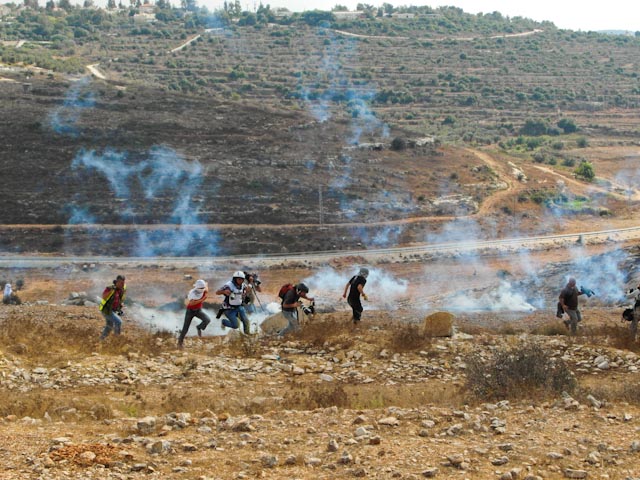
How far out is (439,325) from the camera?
15.6 meters

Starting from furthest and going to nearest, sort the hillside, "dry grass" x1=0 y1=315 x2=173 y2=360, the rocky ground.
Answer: the hillside
"dry grass" x1=0 y1=315 x2=173 y2=360
the rocky ground

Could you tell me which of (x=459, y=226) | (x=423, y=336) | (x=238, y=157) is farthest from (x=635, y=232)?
(x=423, y=336)

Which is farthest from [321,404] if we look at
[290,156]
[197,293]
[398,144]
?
[398,144]

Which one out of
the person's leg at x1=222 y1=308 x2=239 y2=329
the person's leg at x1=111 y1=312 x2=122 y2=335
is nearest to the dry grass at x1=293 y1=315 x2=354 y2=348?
the person's leg at x1=222 y1=308 x2=239 y2=329

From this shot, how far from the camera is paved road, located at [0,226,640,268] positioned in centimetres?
3756

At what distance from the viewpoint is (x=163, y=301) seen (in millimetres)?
31875

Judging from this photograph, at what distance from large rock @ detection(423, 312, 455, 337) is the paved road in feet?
72.6

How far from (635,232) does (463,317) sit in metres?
25.3

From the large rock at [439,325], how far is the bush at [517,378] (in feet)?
11.5

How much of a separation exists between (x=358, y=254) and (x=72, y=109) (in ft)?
82.9

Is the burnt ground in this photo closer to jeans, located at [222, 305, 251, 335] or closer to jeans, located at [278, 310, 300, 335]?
jeans, located at [222, 305, 251, 335]

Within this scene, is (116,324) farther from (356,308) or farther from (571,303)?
(571,303)

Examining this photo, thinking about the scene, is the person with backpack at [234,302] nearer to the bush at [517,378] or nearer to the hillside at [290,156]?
the bush at [517,378]

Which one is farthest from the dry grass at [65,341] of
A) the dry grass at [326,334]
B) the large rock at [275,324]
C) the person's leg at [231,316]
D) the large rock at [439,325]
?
the large rock at [439,325]
